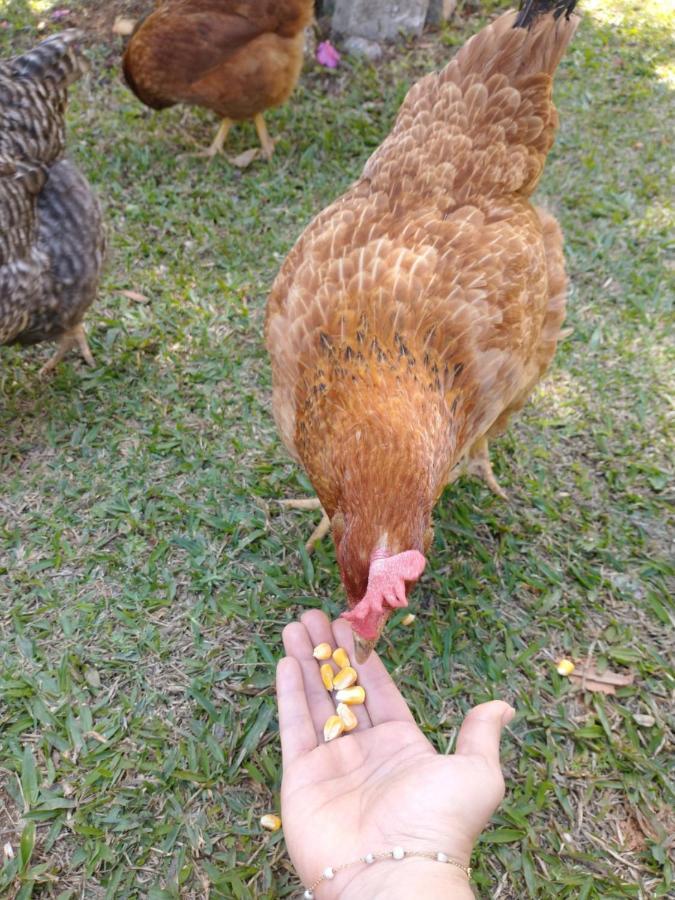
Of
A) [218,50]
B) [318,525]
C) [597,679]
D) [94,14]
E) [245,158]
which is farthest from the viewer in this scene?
[94,14]

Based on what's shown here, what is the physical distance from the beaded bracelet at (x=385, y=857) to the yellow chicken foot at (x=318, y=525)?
1.51 meters

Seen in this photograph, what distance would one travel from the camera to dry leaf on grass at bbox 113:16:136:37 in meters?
5.95

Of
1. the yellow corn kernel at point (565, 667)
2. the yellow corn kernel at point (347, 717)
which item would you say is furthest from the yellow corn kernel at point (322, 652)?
the yellow corn kernel at point (565, 667)

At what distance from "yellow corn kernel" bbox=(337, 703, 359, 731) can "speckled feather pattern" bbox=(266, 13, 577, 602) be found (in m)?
0.59

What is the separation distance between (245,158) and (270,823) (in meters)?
4.63

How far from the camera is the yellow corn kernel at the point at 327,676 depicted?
2428 mm

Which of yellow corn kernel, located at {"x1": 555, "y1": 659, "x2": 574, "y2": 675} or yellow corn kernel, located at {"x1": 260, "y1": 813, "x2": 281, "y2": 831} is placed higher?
yellow corn kernel, located at {"x1": 555, "y1": 659, "x2": 574, "y2": 675}

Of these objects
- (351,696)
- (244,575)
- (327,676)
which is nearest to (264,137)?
(244,575)

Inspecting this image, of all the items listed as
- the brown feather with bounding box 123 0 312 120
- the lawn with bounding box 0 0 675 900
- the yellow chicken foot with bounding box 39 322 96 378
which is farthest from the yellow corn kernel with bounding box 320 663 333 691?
the brown feather with bounding box 123 0 312 120

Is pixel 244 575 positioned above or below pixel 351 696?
below

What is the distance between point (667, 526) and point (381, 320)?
200 cm

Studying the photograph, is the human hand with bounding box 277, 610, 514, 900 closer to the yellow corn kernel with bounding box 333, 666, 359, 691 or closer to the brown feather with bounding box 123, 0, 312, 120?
the yellow corn kernel with bounding box 333, 666, 359, 691

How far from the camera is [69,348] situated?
386 centimetres

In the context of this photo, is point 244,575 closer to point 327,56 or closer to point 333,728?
point 333,728
